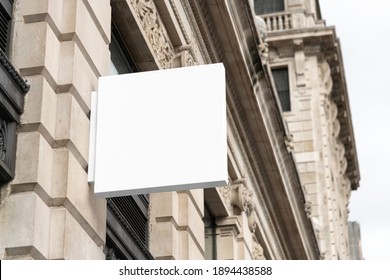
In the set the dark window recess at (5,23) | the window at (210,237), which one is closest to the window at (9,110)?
the dark window recess at (5,23)

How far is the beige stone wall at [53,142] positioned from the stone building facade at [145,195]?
1 cm

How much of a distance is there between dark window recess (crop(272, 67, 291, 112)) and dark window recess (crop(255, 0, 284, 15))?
3.87 m

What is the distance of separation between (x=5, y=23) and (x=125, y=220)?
3723 millimetres

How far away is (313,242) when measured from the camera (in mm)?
35312

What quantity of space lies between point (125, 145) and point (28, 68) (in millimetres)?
1369

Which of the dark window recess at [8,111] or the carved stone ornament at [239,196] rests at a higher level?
the carved stone ornament at [239,196]

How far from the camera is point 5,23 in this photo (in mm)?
11664

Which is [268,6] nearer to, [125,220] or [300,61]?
[300,61]

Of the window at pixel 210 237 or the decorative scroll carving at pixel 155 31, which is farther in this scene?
the window at pixel 210 237

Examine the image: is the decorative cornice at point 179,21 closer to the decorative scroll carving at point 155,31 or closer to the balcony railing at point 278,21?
the decorative scroll carving at point 155,31

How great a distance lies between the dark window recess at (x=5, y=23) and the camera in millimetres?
11508

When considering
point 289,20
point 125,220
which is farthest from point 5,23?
point 289,20

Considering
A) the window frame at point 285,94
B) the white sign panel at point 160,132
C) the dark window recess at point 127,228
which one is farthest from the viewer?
the window frame at point 285,94
